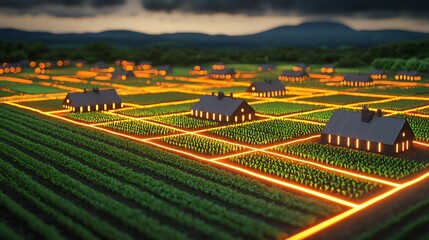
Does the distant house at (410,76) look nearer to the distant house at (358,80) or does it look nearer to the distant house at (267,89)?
the distant house at (358,80)

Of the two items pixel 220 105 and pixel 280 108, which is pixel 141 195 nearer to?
pixel 220 105

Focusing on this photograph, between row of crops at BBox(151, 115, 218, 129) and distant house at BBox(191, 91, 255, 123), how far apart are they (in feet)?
3.87

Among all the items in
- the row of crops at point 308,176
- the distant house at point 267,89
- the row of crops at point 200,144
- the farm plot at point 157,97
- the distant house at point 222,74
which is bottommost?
the row of crops at point 308,176

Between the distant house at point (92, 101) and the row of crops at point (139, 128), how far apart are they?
1386 cm

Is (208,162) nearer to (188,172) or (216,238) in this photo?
(188,172)

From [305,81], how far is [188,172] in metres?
109

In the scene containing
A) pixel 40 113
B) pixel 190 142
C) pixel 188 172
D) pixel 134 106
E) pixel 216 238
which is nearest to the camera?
pixel 216 238

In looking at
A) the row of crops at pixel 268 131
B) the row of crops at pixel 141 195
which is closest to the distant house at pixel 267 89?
the row of crops at pixel 268 131

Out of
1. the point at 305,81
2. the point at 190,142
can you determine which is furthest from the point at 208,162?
the point at 305,81

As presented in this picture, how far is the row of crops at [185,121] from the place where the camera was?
6556 cm

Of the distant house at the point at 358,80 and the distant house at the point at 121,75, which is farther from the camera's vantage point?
the distant house at the point at 121,75

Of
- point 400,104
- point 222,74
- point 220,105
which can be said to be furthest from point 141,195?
point 222,74

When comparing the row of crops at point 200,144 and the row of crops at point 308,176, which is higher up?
the row of crops at point 200,144

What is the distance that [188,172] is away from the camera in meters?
42.1
